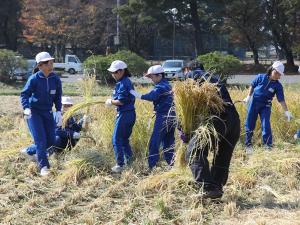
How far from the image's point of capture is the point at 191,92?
16.7 ft

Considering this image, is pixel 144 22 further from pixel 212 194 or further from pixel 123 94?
pixel 212 194

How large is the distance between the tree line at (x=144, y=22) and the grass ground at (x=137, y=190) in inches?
1087

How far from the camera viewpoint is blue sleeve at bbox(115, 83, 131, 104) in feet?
20.8

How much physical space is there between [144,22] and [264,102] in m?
28.2

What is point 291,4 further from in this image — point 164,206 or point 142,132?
point 164,206

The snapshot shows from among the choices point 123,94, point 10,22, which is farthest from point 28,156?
point 10,22

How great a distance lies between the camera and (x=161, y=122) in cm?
643

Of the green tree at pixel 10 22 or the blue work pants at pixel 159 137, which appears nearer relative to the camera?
the blue work pants at pixel 159 137

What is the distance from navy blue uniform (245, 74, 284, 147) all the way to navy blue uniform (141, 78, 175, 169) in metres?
1.73

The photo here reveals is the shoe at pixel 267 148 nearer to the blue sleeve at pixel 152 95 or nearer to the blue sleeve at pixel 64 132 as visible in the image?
the blue sleeve at pixel 152 95

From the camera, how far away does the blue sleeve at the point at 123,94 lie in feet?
20.8

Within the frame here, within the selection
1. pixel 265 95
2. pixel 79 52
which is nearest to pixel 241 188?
pixel 265 95

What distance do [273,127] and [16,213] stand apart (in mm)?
5026

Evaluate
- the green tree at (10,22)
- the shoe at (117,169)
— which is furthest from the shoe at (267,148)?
the green tree at (10,22)
